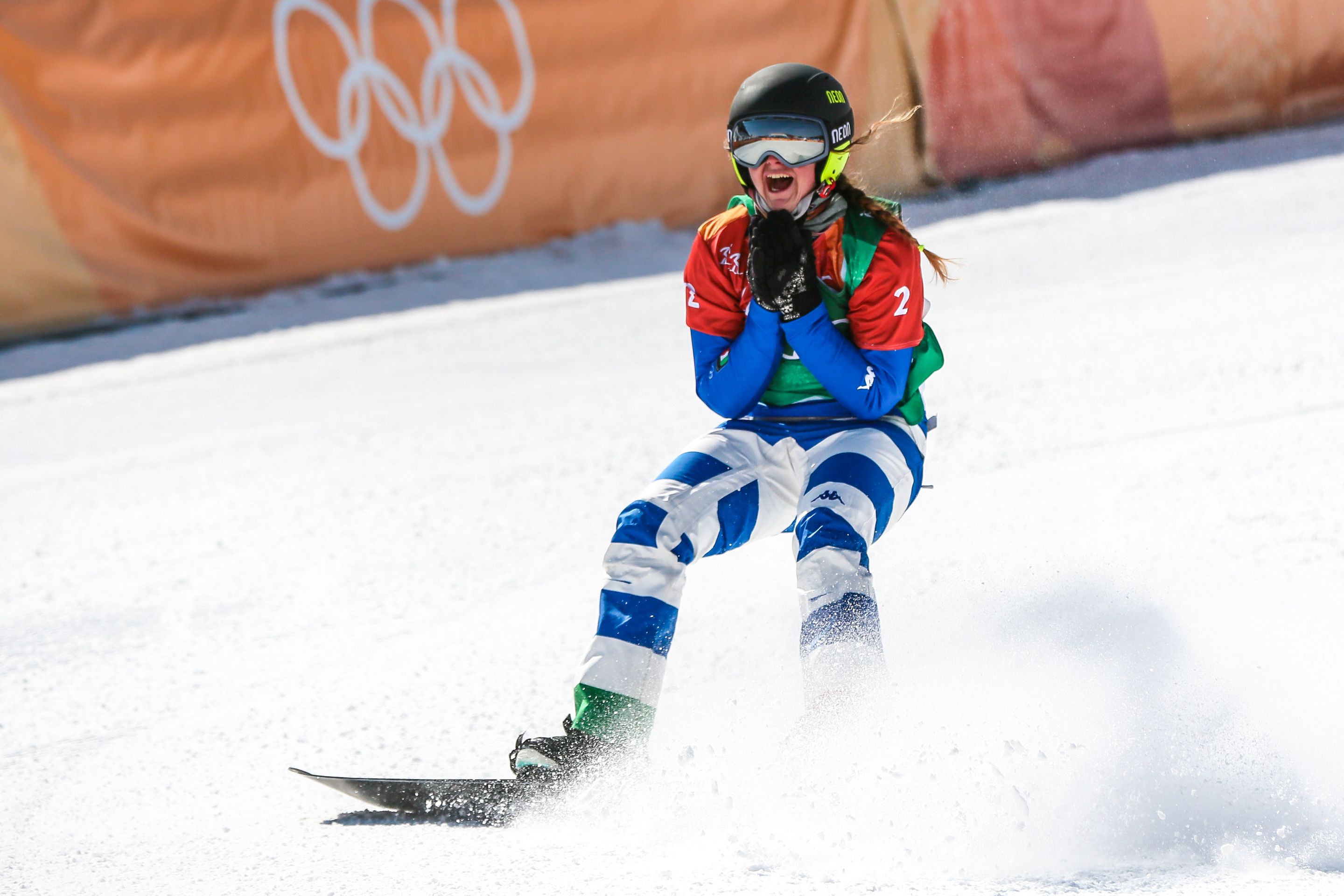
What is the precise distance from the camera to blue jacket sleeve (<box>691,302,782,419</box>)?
3061mm

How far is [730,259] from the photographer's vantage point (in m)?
3.16

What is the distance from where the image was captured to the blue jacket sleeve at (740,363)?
120 inches

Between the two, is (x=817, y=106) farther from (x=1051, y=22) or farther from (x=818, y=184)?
(x=1051, y=22)

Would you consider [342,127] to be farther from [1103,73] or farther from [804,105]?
[804,105]

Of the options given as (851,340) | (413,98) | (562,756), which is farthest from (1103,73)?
(562,756)

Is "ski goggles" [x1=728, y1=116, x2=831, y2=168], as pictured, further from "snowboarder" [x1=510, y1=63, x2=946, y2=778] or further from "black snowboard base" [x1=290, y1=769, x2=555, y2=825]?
"black snowboard base" [x1=290, y1=769, x2=555, y2=825]

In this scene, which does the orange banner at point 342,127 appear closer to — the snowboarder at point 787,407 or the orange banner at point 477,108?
the orange banner at point 477,108

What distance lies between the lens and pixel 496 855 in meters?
2.55

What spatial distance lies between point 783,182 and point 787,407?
56 centimetres

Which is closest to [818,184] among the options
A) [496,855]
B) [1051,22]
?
[496,855]

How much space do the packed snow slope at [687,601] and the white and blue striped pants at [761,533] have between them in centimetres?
19

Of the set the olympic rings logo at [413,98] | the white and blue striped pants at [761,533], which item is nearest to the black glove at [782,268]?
the white and blue striped pants at [761,533]

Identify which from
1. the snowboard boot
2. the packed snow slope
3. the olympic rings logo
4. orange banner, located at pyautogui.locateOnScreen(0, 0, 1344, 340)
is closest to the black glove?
the packed snow slope

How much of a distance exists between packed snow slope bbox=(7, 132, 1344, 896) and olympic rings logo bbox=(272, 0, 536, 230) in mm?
1273
